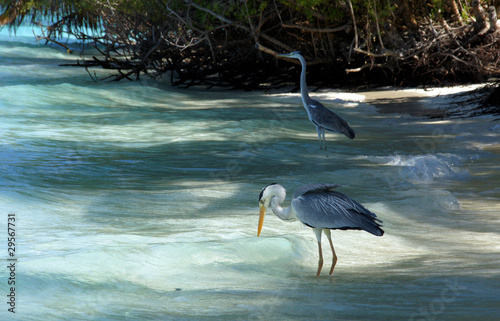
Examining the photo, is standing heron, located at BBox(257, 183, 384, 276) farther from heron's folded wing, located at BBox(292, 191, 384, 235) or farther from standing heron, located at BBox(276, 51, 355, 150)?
standing heron, located at BBox(276, 51, 355, 150)

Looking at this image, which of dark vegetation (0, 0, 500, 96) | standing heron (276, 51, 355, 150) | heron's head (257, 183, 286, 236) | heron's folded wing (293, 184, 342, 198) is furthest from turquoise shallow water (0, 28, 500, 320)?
dark vegetation (0, 0, 500, 96)

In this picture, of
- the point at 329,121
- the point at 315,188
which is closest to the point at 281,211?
the point at 315,188

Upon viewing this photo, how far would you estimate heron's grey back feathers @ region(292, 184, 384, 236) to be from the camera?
14.5ft

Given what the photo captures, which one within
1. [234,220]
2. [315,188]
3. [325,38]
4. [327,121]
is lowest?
[234,220]

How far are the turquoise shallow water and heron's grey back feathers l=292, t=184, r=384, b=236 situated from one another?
50 cm

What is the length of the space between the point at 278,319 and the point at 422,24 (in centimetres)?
1584

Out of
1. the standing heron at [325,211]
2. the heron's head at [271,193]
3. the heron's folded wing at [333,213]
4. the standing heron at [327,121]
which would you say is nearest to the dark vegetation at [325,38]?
→ the standing heron at [327,121]

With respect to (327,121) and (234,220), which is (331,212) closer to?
(234,220)

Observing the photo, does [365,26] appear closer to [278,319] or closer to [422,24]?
[422,24]

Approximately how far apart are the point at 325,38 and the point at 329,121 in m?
9.69

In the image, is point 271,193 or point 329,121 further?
point 329,121

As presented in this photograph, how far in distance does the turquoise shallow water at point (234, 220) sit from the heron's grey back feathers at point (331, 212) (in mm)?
501

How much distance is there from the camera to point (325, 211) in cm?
452

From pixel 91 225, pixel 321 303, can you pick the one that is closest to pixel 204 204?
pixel 91 225
